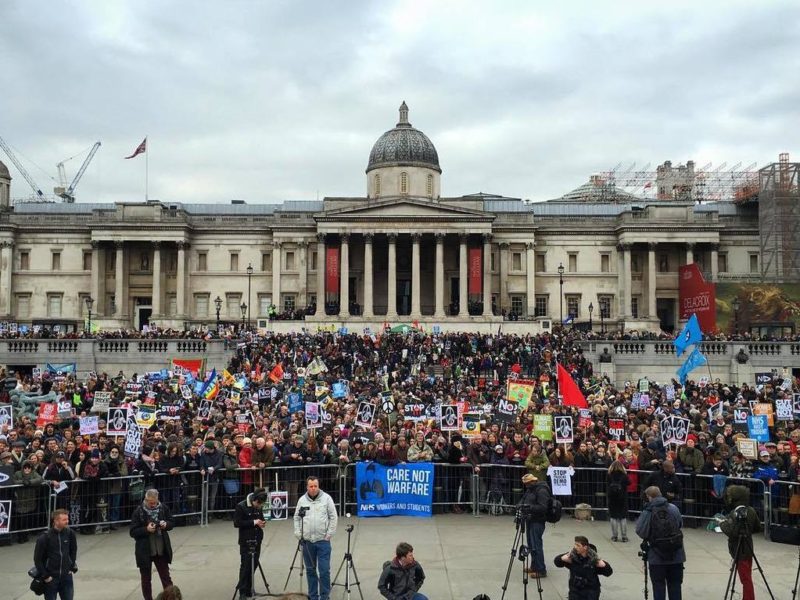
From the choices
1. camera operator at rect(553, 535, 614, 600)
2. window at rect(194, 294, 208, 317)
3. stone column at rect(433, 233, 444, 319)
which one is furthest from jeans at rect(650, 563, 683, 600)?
window at rect(194, 294, 208, 317)

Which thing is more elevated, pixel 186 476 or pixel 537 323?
pixel 537 323

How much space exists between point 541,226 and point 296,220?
20.8 metres

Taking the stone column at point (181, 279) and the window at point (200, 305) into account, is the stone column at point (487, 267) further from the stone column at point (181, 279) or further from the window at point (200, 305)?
the stone column at point (181, 279)

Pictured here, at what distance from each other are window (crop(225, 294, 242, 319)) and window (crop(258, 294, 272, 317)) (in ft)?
5.63

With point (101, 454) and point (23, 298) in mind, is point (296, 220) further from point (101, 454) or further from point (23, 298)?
point (101, 454)

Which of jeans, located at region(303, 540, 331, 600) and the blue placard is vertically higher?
the blue placard

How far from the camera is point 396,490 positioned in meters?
17.3

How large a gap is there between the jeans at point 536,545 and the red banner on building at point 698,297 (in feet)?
138

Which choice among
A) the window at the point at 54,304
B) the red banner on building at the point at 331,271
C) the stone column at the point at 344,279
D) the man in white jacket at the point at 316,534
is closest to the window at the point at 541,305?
the stone column at the point at 344,279

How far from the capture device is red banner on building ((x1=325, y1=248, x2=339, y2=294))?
64.5 m

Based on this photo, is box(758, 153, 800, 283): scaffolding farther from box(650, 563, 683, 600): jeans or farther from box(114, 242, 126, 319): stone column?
box(650, 563, 683, 600): jeans

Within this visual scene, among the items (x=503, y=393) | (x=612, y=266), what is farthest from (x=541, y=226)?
(x=503, y=393)

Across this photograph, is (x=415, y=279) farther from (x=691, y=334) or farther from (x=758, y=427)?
(x=758, y=427)

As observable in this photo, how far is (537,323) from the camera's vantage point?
59.9 m
